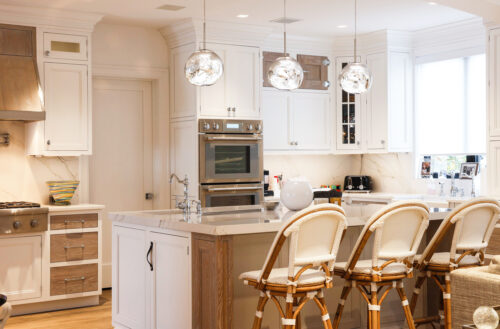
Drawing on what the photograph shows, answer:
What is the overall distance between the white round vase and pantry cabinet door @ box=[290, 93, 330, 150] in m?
2.69

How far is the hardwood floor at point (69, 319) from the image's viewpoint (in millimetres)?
5125

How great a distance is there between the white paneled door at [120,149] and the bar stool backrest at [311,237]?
11.8ft

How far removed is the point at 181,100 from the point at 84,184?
1.23 metres

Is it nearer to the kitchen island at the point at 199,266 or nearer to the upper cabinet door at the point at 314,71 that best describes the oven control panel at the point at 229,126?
the upper cabinet door at the point at 314,71

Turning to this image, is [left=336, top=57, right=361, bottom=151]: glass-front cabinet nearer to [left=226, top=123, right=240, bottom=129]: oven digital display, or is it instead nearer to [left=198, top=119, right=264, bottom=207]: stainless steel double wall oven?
[left=198, top=119, right=264, bottom=207]: stainless steel double wall oven

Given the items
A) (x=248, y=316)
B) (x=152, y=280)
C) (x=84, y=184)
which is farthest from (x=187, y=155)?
(x=248, y=316)

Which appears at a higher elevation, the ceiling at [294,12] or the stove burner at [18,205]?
the ceiling at [294,12]

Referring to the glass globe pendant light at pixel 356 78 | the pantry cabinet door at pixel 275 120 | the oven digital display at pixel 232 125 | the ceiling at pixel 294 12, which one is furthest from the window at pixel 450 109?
the glass globe pendant light at pixel 356 78

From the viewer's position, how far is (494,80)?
5797mm

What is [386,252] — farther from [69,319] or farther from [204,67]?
[69,319]

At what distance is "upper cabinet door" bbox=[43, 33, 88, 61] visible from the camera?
19.0 ft

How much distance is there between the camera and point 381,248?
141 inches

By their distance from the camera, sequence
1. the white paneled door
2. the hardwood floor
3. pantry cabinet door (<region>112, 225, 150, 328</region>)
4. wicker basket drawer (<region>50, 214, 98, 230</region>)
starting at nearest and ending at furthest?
pantry cabinet door (<region>112, 225, 150, 328</region>), the hardwood floor, wicker basket drawer (<region>50, 214, 98, 230</region>), the white paneled door

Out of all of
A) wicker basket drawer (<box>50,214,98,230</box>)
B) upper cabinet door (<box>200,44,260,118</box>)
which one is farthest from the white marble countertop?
upper cabinet door (<box>200,44,260,118</box>)
